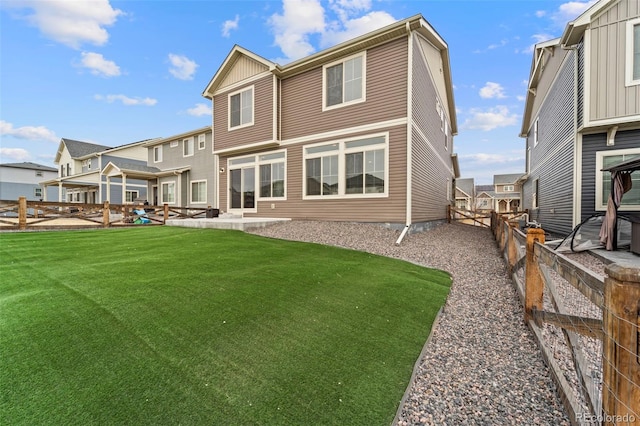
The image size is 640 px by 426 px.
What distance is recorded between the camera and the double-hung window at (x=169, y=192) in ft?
67.6

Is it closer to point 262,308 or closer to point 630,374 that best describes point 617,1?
point 630,374

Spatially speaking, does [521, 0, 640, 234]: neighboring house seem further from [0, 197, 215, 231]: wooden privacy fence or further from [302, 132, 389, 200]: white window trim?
[0, 197, 215, 231]: wooden privacy fence

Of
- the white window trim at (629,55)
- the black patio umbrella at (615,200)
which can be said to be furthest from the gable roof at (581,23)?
the black patio umbrella at (615,200)

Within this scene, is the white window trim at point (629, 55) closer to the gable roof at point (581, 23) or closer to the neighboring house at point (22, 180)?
the gable roof at point (581, 23)

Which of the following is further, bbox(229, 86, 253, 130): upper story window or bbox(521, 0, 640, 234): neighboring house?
bbox(229, 86, 253, 130): upper story window

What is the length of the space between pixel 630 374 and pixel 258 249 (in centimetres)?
635

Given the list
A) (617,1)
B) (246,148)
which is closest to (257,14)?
(246,148)

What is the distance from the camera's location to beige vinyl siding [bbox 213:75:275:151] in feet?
39.5

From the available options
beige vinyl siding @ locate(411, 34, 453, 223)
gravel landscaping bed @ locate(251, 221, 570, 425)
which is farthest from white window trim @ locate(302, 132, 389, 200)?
gravel landscaping bed @ locate(251, 221, 570, 425)

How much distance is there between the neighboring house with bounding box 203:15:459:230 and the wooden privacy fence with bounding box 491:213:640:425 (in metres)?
5.76

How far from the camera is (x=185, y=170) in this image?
65.1 ft

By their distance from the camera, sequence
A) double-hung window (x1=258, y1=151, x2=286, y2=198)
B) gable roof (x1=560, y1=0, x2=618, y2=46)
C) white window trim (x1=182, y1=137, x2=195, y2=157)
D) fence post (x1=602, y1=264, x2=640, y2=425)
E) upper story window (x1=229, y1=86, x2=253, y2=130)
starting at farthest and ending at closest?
white window trim (x1=182, y1=137, x2=195, y2=157) < upper story window (x1=229, y1=86, x2=253, y2=130) < double-hung window (x1=258, y1=151, x2=286, y2=198) < gable roof (x1=560, y1=0, x2=618, y2=46) < fence post (x1=602, y1=264, x2=640, y2=425)

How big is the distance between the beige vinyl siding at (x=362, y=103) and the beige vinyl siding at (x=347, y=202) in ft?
1.93

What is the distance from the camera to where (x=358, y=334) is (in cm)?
312
